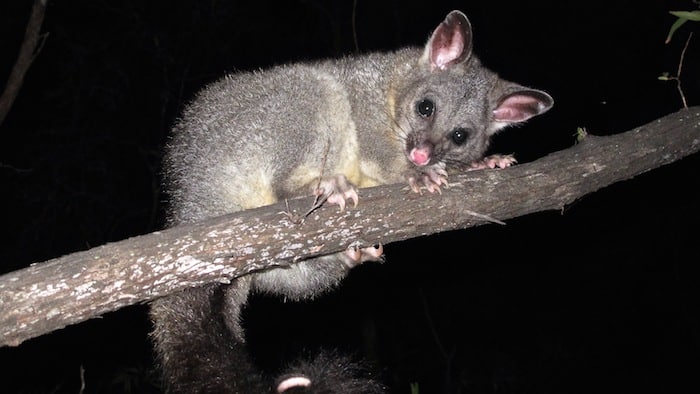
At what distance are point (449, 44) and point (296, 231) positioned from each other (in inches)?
72.2

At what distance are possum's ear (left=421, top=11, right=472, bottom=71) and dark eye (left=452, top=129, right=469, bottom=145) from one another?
1.36 ft

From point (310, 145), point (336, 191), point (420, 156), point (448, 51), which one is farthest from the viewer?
point (448, 51)

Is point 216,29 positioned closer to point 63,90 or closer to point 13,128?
point 63,90

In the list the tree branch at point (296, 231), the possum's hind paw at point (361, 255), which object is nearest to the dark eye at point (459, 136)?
the possum's hind paw at point (361, 255)

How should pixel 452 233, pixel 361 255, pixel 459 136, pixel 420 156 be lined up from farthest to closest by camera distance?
pixel 452 233, pixel 459 136, pixel 361 255, pixel 420 156

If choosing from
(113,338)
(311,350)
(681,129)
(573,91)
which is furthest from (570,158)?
(573,91)

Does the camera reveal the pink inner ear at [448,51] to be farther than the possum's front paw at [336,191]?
Yes

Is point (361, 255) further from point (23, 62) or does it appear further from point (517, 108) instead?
point (23, 62)

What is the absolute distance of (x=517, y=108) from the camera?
401cm

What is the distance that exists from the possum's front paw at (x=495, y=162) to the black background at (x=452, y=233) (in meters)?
3.63

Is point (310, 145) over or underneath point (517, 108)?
underneath

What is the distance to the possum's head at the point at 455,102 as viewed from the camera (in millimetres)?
3777

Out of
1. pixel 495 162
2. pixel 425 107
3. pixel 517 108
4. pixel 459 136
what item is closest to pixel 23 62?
pixel 425 107

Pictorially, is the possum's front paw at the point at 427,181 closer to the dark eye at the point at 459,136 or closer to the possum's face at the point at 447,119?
the possum's face at the point at 447,119
